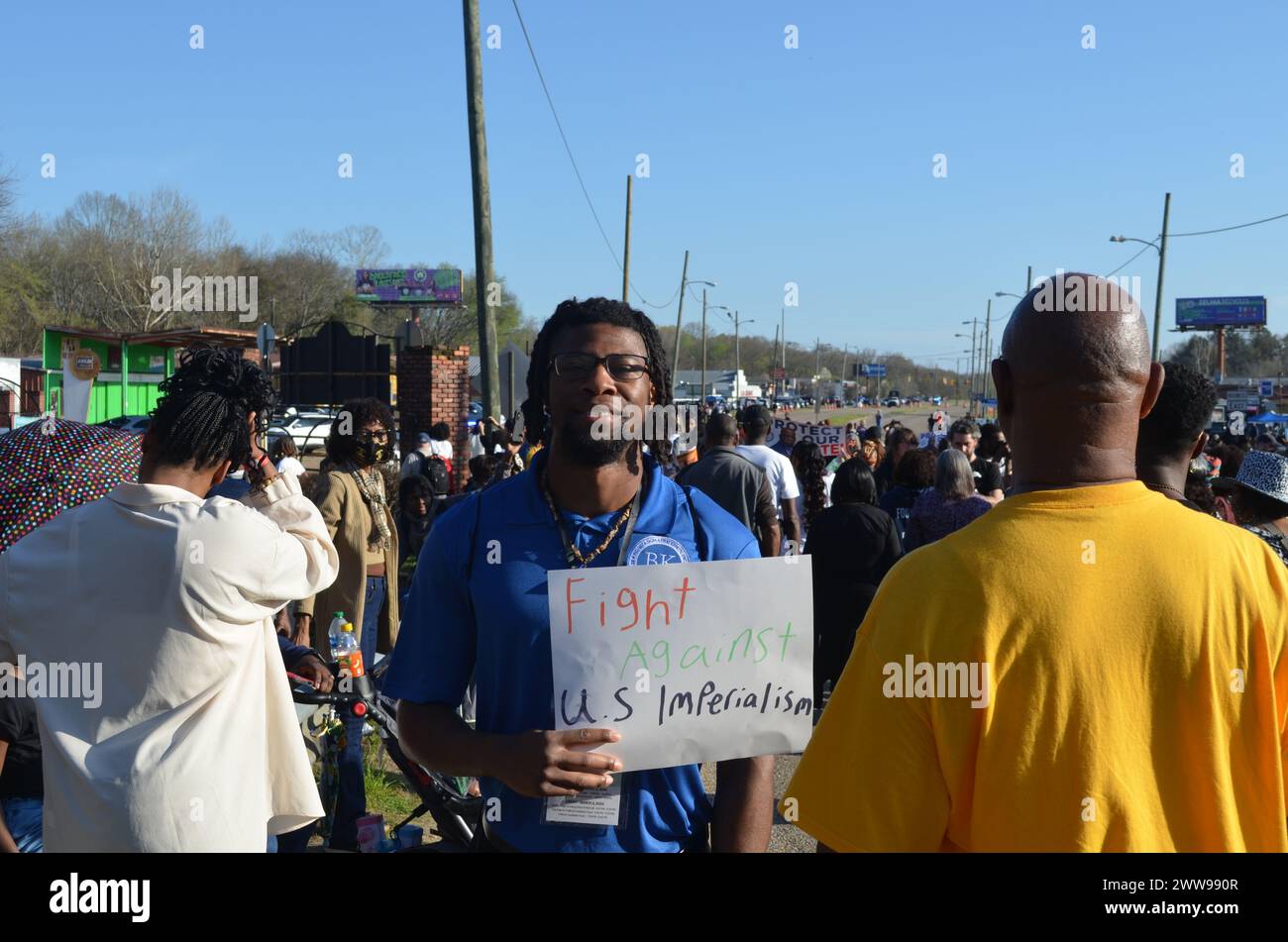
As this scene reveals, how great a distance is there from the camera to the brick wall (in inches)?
704

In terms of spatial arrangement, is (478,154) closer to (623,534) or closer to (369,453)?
(369,453)

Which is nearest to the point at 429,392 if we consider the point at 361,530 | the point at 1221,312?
the point at 361,530

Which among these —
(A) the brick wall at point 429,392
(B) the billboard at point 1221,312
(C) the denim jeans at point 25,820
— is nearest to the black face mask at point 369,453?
(C) the denim jeans at point 25,820

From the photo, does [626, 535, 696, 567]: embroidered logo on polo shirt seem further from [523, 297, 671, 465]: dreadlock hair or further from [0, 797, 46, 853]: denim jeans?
[0, 797, 46, 853]: denim jeans

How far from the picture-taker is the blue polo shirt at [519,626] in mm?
2369

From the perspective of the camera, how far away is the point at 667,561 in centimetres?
246

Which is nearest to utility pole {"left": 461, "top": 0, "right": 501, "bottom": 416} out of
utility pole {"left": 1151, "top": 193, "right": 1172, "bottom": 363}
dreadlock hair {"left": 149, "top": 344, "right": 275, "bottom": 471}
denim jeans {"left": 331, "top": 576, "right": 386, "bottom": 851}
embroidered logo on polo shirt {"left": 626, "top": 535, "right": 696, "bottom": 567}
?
denim jeans {"left": 331, "top": 576, "right": 386, "bottom": 851}

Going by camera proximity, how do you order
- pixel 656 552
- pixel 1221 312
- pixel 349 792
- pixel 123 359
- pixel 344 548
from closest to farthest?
pixel 656 552
pixel 349 792
pixel 344 548
pixel 123 359
pixel 1221 312

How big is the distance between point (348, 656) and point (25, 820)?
93.3 inches

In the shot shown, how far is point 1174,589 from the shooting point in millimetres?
1698

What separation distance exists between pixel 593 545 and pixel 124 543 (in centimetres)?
102
